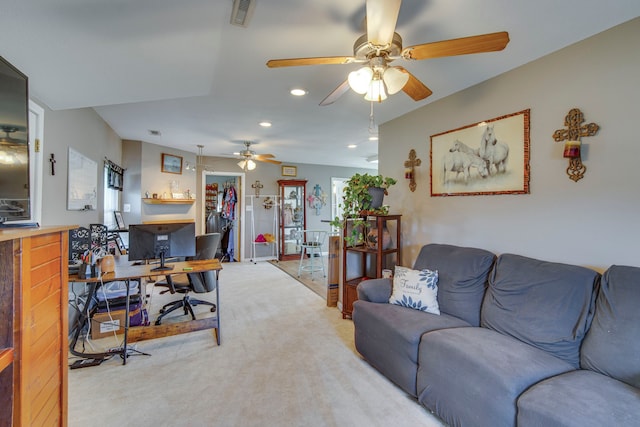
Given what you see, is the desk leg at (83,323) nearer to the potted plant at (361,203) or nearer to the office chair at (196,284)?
the office chair at (196,284)

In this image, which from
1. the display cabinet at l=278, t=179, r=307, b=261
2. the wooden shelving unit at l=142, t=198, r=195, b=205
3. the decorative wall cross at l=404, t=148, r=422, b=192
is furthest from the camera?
the display cabinet at l=278, t=179, r=307, b=261

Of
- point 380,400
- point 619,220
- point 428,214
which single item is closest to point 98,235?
point 380,400

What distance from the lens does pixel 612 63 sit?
1.83 meters

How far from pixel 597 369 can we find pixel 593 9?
6.45ft

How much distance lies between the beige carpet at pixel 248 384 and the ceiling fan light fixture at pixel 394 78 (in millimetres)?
1994

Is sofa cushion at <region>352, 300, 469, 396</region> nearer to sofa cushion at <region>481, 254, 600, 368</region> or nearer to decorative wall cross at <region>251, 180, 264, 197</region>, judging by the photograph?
sofa cushion at <region>481, 254, 600, 368</region>

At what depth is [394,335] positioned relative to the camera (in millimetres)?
2113

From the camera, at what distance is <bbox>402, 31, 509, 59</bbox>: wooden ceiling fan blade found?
54.6 inches

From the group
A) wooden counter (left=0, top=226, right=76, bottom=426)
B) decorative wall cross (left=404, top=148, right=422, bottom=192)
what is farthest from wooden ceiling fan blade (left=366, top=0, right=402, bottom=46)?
decorative wall cross (left=404, top=148, right=422, bottom=192)

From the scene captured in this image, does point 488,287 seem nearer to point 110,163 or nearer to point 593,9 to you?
point 593,9

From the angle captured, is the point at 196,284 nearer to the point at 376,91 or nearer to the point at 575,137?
the point at 376,91

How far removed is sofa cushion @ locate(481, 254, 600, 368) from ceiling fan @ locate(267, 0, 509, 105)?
144 cm

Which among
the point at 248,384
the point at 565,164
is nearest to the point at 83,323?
the point at 248,384

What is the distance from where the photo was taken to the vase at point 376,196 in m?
3.19
